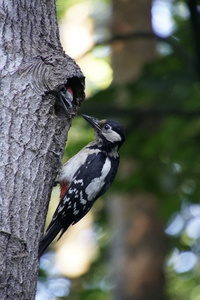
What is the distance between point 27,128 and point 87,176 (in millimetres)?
1521

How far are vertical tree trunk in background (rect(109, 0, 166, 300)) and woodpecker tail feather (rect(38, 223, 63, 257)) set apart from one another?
3500 mm

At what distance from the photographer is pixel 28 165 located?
3420mm

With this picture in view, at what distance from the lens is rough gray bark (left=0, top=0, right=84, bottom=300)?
3.16 meters

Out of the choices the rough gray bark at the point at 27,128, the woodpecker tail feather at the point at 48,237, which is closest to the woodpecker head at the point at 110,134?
the woodpecker tail feather at the point at 48,237

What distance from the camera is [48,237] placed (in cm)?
412

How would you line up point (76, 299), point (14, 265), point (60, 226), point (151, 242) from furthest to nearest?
1. point (76, 299)
2. point (151, 242)
3. point (60, 226)
4. point (14, 265)

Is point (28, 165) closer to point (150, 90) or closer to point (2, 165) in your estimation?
point (2, 165)

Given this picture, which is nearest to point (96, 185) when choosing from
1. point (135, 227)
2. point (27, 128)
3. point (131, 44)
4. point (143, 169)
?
point (27, 128)

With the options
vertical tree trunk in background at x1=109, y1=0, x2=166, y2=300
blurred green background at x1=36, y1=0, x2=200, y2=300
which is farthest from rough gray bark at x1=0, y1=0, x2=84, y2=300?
vertical tree trunk in background at x1=109, y1=0, x2=166, y2=300

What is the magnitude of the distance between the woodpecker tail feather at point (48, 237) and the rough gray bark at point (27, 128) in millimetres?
440

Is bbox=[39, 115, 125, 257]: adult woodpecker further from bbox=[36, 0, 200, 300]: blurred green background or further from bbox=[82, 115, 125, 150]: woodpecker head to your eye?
bbox=[36, 0, 200, 300]: blurred green background

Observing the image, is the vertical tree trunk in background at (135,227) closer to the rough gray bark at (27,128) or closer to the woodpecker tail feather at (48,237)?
the woodpecker tail feather at (48,237)

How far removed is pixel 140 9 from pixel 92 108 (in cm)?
309

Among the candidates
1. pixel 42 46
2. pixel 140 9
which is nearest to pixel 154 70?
pixel 140 9
